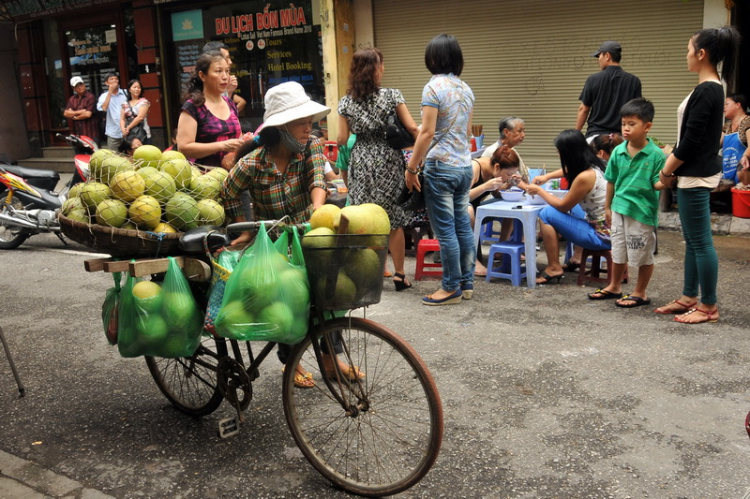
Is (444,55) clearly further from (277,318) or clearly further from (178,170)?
A: (277,318)

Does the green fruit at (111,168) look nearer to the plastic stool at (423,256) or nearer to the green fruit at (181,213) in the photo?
the green fruit at (181,213)

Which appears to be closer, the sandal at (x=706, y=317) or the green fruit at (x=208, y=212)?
the green fruit at (x=208, y=212)

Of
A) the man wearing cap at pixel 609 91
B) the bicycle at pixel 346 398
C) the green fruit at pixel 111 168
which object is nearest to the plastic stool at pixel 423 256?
the man wearing cap at pixel 609 91

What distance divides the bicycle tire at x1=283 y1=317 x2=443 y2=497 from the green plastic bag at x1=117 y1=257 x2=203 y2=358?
21.0 inches

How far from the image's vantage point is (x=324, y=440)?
3.45 m

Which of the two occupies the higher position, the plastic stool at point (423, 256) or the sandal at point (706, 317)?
the plastic stool at point (423, 256)

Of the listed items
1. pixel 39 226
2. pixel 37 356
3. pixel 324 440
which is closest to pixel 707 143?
pixel 324 440

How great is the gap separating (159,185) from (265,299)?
2.84 ft

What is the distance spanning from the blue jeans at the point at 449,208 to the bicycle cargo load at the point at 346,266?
9.32 ft

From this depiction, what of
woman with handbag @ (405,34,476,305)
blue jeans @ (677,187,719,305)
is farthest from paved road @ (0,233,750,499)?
woman with handbag @ (405,34,476,305)

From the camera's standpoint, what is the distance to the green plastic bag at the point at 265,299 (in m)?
2.90

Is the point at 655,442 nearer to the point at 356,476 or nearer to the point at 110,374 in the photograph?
the point at 356,476

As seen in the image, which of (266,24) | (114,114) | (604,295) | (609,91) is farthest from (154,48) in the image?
(604,295)

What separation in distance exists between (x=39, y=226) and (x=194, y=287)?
604cm
